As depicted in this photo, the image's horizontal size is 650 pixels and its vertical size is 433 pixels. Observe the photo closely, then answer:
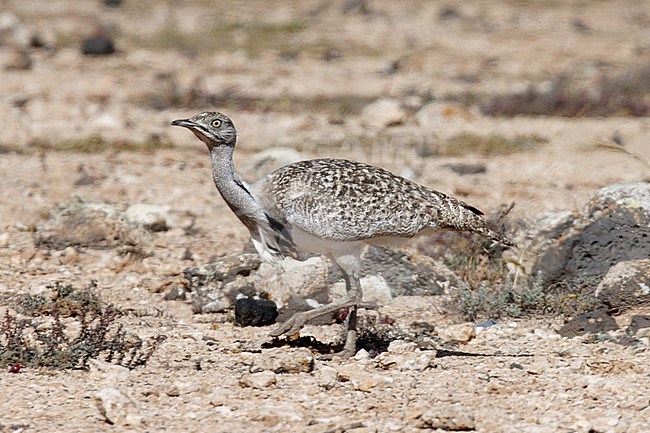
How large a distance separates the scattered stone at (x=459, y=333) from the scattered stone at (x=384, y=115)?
7.31 meters

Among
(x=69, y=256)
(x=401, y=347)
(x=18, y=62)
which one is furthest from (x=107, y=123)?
(x=401, y=347)

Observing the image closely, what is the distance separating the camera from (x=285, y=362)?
237 inches

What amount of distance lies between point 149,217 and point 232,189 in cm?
311

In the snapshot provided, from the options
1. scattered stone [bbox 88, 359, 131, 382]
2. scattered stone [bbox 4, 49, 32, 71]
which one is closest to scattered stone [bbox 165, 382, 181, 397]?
scattered stone [bbox 88, 359, 131, 382]

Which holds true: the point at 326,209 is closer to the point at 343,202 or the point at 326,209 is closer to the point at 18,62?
the point at 343,202

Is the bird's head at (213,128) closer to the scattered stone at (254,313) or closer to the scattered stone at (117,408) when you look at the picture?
the scattered stone at (254,313)

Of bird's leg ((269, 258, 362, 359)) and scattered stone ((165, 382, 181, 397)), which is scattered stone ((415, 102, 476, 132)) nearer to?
bird's leg ((269, 258, 362, 359))

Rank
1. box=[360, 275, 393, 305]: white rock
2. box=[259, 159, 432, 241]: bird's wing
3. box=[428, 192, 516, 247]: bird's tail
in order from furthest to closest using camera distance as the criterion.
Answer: box=[360, 275, 393, 305]: white rock, box=[428, 192, 516, 247]: bird's tail, box=[259, 159, 432, 241]: bird's wing

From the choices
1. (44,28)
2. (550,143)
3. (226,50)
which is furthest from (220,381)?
(44,28)

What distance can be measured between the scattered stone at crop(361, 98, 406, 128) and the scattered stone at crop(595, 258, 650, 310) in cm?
716

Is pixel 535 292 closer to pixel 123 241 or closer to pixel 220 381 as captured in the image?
pixel 220 381

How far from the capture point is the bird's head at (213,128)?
6.39 metres

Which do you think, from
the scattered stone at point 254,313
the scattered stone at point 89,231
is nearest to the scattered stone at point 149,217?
the scattered stone at point 89,231

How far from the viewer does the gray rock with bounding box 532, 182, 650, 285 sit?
7.44m
